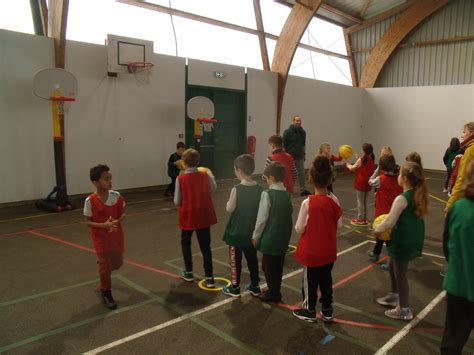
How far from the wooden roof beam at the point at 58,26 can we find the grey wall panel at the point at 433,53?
12.9m

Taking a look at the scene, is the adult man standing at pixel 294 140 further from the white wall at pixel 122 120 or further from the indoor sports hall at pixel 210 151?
the white wall at pixel 122 120

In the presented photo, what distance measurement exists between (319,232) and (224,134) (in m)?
8.73

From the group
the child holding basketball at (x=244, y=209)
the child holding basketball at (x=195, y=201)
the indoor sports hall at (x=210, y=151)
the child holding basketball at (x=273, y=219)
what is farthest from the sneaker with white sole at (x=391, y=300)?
the child holding basketball at (x=195, y=201)

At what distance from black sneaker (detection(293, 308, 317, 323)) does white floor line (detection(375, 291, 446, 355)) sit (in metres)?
0.57

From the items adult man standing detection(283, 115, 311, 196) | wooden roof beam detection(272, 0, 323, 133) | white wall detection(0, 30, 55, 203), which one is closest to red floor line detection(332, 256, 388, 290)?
adult man standing detection(283, 115, 311, 196)

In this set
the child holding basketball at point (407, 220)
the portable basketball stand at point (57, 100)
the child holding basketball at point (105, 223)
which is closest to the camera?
the child holding basketball at point (407, 220)

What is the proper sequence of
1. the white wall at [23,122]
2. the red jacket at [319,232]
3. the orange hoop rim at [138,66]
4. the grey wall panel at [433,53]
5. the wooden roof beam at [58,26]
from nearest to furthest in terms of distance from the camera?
1. the red jacket at [319,232]
2. the white wall at [23,122]
3. the wooden roof beam at [58,26]
4. the orange hoop rim at [138,66]
5. the grey wall panel at [433,53]

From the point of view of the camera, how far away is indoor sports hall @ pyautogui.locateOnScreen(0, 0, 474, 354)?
316 centimetres

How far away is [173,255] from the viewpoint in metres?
4.98

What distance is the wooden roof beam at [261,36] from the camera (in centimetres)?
1228

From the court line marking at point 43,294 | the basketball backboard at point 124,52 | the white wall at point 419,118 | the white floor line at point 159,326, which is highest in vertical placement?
the basketball backboard at point 124,52

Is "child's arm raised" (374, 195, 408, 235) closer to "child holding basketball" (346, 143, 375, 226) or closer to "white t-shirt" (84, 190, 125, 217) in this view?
"white t-shirt" (84, 190, 125, 217)

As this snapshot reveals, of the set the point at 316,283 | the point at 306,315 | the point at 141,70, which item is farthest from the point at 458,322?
the point at 141,70

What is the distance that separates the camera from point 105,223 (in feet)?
11.0
